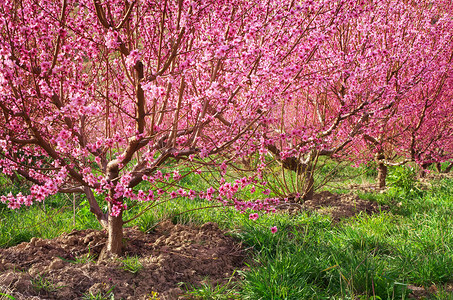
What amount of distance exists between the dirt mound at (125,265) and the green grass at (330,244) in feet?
0.51

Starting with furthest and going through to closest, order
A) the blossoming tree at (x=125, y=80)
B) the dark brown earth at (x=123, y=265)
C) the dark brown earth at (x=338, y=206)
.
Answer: the dark brown earth at (x=338, y=206), the dark brown earth at (x=123, y=265), the blossoming tree at (x=125, y=80)

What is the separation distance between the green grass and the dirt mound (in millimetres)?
156

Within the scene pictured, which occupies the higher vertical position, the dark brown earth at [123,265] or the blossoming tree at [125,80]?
the blossoming tree at [125,80]

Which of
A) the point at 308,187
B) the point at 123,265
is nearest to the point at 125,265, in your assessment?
the point at 123,265

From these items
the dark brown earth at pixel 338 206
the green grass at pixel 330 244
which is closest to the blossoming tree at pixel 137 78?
the green grass at pixel 330 244

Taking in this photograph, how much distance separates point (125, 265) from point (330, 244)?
2.19 meters

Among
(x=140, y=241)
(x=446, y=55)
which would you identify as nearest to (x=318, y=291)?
(x=140, y=241)

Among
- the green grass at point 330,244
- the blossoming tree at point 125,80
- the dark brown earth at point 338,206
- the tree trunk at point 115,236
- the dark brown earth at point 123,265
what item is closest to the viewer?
the blossoming tree at point 125,80

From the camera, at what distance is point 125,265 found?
123 inches

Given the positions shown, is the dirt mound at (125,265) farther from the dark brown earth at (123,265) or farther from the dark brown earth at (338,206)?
the dark brown earth at (338,206)

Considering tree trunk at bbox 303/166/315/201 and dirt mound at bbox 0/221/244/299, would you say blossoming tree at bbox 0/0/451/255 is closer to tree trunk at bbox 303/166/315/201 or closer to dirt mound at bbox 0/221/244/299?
dirt mound at bbox 0/221/244/299

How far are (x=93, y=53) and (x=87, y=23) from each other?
405 millimetres

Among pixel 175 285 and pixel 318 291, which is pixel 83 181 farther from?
pixel 318 291

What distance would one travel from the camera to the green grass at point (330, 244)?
2867 millimetres
